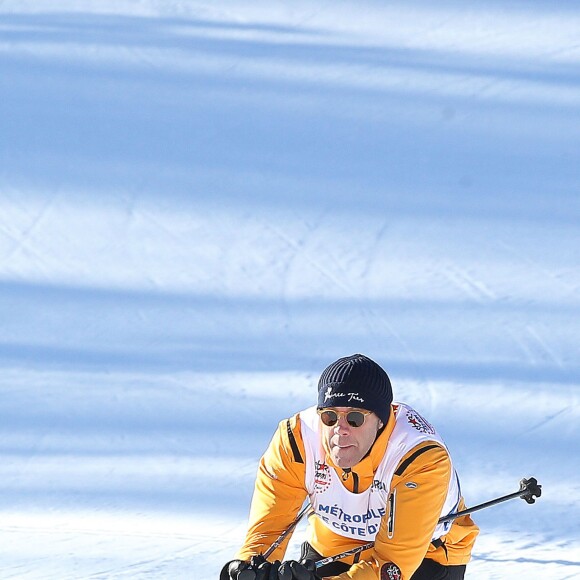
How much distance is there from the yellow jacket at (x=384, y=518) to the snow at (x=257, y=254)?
1394 millimetres

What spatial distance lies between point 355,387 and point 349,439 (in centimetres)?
13

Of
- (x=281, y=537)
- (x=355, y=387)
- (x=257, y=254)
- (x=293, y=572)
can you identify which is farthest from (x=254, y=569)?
(x=257, y=254)

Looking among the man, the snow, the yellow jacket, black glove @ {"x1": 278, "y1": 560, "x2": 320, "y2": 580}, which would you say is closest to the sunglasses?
the man

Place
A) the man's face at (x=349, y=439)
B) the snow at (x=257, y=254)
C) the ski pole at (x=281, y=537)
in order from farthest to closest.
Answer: the snow at (x=257, y=254) < the ski pole at (x=281, y=537) < the man's face at (x=349, y=439)

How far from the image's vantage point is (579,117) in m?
9.46

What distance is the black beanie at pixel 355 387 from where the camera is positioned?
9.31ft

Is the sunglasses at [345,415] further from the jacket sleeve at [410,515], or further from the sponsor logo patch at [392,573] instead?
the sponsor logo patch at [392,573]

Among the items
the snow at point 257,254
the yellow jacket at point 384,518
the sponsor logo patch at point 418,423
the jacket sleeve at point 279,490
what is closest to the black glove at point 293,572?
the yellow jacket at point 384,518

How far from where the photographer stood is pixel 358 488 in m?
3.05

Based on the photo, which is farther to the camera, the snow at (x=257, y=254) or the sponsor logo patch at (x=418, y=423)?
the snow at (x=257, y=254)

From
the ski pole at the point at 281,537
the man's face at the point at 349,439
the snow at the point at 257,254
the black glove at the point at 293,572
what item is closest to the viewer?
the black glove at the point at 293,572

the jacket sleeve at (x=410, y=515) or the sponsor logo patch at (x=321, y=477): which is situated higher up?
the sponsor logo patch at (x=321, y=477)

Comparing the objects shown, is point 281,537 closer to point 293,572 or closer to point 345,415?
point 293,572

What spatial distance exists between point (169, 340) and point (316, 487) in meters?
3.73
